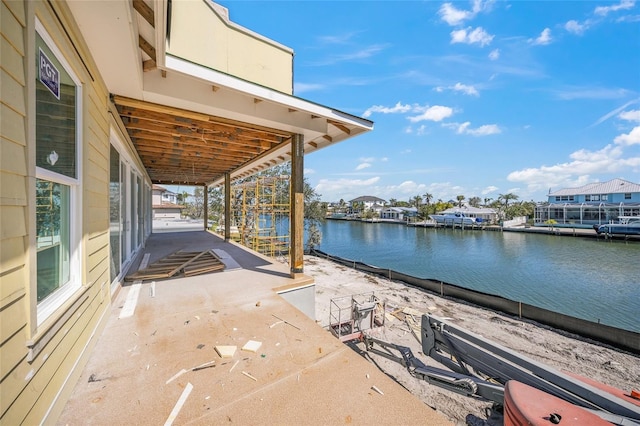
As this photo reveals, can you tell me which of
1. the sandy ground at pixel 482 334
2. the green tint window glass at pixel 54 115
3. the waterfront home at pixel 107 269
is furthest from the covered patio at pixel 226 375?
the sandy ground at pixel 482 334

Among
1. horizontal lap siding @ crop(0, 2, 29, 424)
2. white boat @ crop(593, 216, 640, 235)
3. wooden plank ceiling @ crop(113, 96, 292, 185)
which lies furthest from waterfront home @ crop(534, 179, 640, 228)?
horizontal lap siding @ crop(0, 2, 29, 424)

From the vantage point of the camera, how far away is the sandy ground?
18.2 feet

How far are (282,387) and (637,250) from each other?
39275mm

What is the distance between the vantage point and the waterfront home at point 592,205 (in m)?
37.7

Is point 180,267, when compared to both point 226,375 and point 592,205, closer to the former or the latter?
point 226,375

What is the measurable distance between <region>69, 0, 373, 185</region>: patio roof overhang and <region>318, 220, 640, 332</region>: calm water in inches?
601

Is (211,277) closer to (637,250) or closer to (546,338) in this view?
(546,338)

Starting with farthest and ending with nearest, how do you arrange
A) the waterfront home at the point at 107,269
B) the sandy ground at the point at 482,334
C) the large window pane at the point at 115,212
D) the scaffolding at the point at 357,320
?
1. the scaffolding at the point at 357,320
2. the sandy ground at the point at 482,334
3. the large window pane at the point at 115,212
4. the waterfront home at the point at 107,269

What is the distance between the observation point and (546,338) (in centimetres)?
817

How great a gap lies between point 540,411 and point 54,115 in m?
3.97

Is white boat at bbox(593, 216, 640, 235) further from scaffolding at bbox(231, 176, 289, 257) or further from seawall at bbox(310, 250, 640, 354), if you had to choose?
scaffolding at bbox(231, 176, 289, 257)

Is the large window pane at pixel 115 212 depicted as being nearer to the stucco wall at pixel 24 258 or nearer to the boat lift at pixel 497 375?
the stucco wall at pixel 24 258

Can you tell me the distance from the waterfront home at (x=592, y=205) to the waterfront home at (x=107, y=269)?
53.3m

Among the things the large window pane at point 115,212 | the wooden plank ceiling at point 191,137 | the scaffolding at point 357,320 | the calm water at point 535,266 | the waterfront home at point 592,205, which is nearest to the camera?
the large window pane at point 115,212
